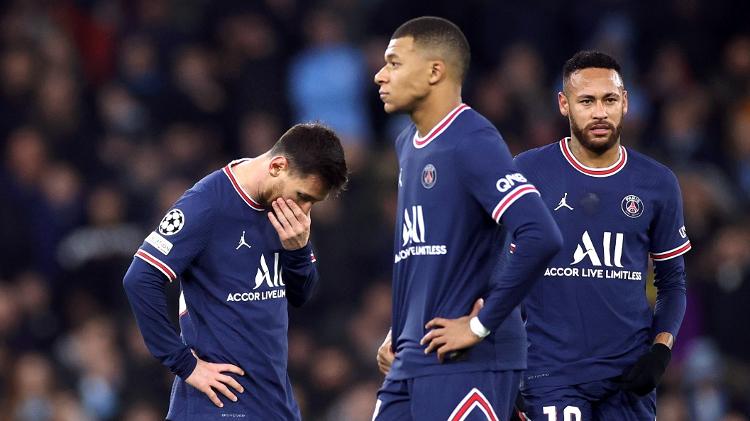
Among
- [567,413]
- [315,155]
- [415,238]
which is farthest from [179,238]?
[567,413]

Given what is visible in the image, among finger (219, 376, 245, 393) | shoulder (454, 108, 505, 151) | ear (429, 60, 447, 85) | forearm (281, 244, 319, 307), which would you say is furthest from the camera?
forearm (281, 244, 319, 307)

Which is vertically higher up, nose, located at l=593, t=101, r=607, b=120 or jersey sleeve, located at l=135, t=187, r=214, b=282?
nose, located at l=593, t=101, r=607, b=120

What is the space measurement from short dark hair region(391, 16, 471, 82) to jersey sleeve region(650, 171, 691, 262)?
3.98 ft

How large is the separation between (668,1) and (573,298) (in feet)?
27.1

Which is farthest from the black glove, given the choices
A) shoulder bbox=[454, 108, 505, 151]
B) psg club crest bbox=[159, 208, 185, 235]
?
→ psg club crest bbox=[159, 208, 185, 235]

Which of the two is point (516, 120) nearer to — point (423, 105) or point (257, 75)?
point (257, 75)

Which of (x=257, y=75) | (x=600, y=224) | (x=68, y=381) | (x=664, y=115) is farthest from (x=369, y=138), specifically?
(x=600, y=224)

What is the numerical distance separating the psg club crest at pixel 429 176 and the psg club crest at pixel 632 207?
110 cm

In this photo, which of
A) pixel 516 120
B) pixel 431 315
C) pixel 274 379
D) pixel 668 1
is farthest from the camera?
pixel 668 1

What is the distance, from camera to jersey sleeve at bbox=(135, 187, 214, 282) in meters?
6.08

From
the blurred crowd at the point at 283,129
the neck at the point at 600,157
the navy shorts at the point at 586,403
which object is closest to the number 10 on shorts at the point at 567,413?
the navy shorts at the point at 586,403

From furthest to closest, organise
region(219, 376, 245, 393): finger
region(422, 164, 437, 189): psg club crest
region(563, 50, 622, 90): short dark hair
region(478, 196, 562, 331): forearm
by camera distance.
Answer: region(563, 50, 622, 90): short dark hair < region(219, 376, 245, 393): finger < region(422, 164, 437, 189): psg club crest < region(478, 196, 562, 331): forearm

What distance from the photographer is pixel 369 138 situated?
13.3 metres

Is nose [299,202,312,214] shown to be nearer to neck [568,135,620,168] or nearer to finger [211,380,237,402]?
finger [211,380,237,402]
